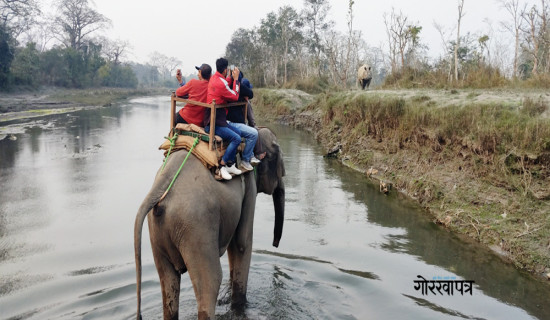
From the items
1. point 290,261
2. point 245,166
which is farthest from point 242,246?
point 290,261

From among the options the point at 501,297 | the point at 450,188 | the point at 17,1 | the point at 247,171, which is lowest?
the point at 501,297

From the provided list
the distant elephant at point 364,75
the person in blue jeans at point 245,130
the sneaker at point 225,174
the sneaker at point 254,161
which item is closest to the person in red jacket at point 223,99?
the person in blue jeans at point 245,130

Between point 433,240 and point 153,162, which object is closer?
point 433,240

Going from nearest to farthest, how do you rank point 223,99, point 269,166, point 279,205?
point 223,99 → point 269,166 → point 279,205

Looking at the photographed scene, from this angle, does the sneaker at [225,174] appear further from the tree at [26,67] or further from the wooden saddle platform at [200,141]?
the tree at [26,67]

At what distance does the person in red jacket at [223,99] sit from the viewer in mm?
4730

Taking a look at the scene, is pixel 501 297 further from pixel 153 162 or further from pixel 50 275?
pixel 153 162

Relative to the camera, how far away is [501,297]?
5922 millimetres

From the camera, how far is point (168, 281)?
4066 mm

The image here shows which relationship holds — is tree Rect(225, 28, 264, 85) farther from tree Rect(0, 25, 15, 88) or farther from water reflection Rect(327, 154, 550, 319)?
water reflection Rect(327, 154, 550, 319)

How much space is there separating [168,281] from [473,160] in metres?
7.60

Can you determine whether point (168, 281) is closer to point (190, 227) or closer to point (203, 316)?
point (203, 316)

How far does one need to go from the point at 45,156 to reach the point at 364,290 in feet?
44.6

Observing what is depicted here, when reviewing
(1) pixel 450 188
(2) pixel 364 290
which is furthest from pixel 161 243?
(1) pixel 450 188
